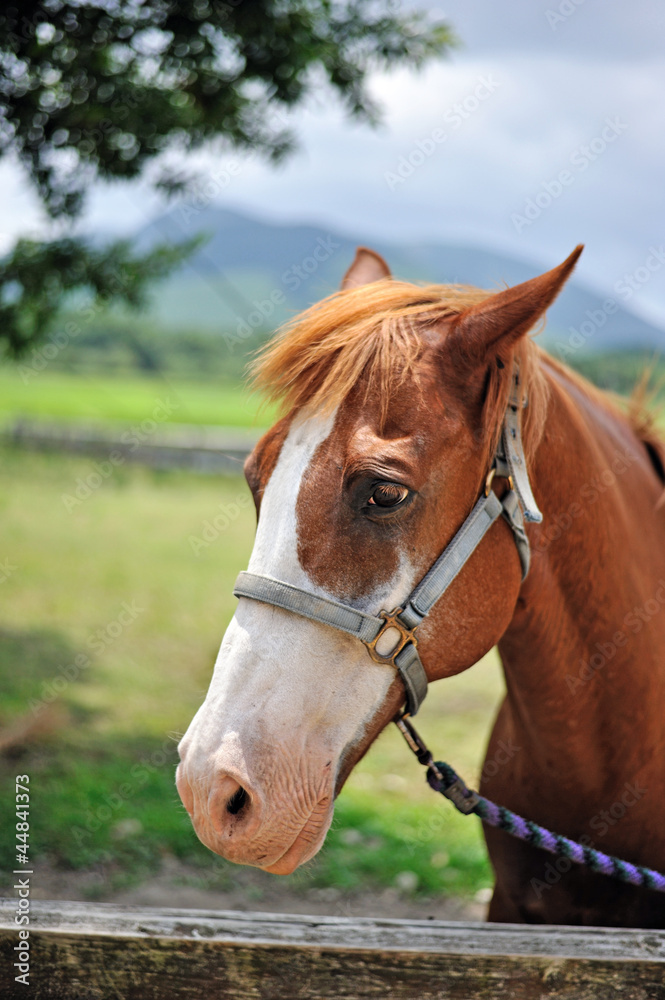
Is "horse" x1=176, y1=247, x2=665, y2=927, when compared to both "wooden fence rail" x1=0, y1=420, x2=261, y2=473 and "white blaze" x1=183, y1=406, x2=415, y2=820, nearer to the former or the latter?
"white blaze" x1=183, y1=406, x2=415, y2=820

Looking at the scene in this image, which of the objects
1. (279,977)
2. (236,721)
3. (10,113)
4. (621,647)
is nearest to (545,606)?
(621,647)

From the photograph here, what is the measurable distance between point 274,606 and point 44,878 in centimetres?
331

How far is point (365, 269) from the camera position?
7.91ft

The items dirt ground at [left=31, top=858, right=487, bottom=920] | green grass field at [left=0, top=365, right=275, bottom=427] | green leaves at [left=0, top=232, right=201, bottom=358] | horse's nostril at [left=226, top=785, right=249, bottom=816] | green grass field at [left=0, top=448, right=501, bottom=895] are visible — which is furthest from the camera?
green grass field at [left=0, top=365, right=275, bottom=427]

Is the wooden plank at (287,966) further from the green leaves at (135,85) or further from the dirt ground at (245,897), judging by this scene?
the green leaves at (135,85)

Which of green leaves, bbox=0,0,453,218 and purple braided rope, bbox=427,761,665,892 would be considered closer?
purple braided rope, bbox=427,761,665,892

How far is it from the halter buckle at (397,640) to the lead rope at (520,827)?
25 cm

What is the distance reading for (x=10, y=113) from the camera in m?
4.09

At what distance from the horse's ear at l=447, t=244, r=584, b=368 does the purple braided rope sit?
42.6 inches

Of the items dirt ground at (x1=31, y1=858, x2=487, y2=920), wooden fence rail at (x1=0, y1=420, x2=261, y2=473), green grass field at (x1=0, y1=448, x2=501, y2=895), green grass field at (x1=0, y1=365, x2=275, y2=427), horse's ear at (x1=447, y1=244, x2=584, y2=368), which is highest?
horse's ear at (x1=447, y1=244, x2=584, y2=368)

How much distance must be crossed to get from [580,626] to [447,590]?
1.72 feet

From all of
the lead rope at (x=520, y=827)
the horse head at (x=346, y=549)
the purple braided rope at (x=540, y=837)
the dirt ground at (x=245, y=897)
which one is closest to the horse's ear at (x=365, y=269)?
the horse head at (x=346, y=549)

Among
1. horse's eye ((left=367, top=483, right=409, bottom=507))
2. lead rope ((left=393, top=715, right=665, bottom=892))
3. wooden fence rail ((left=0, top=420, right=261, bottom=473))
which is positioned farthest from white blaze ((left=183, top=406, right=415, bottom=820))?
wooden fence rail ((left=0, top=420, right=261, bottom=473))

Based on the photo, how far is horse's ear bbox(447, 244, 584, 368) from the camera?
1.54 m
